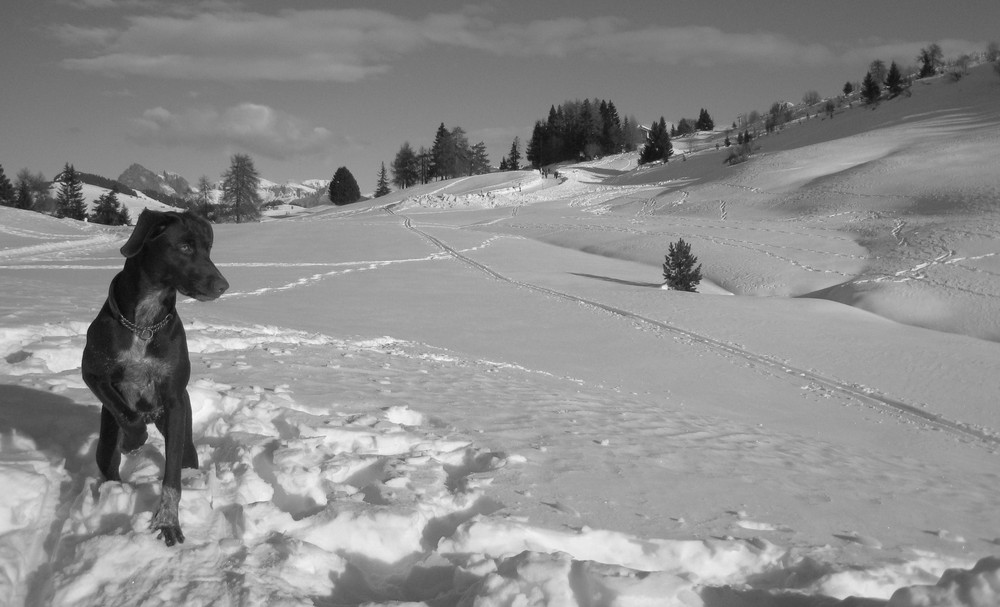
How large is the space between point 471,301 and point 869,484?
10886mm

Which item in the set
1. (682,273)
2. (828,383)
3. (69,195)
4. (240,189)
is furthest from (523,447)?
(69,195)

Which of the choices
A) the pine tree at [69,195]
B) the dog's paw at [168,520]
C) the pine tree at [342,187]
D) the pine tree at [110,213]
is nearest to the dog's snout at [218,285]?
the dog's paw at [168,520]

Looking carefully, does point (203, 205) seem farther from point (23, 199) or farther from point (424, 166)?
point (424, 166)

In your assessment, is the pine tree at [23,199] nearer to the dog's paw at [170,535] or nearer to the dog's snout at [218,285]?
the dog's snout at [218,285]

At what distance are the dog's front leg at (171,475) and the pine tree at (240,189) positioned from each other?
56.2 meters

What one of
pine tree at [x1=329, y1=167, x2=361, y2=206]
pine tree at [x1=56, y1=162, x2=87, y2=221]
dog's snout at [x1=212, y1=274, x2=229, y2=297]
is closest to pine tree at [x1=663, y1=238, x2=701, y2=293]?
dog's snout at [x1=212, y1=274, x2=229, y2=297]

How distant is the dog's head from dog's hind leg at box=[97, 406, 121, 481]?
2.39 ft

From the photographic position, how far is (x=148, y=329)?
3182 millimetres

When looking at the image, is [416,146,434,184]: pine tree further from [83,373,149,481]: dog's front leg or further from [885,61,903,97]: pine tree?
[83,373,149,481]: dog's front leg

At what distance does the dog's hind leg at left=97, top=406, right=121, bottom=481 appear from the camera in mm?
3254

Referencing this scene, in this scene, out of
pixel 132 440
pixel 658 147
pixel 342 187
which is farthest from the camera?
pixel 342 187

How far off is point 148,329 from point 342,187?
8141 centimetres

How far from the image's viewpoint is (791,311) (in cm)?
1595

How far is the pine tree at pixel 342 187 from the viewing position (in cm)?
8131
